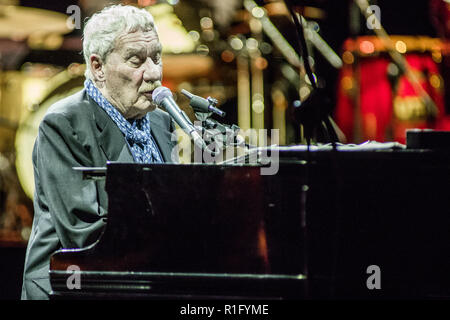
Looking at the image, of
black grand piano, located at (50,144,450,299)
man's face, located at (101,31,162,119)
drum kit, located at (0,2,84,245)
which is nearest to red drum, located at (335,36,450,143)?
drum kit, located at (0,2,84,245)

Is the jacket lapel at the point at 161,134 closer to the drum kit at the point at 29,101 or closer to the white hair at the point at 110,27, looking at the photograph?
the white hair at the point at 110,27

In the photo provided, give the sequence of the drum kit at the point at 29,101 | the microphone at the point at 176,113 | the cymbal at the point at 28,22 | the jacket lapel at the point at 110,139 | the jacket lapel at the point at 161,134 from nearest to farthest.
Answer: the microphone at the point at 176,113, the jacket lapel at the point at 110,139, the jacket lapel at the point at 161,134, the cymbal at the point at 28,22, the drum kit at the point at 29,101

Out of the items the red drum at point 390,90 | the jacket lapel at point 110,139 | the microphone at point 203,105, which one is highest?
the red drum at point 390,90

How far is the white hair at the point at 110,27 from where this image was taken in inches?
92.0

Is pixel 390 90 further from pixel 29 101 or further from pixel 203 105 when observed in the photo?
pixel 203 105

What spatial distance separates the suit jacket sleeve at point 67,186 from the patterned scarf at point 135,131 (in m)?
0.20

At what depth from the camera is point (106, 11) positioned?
2416 mm

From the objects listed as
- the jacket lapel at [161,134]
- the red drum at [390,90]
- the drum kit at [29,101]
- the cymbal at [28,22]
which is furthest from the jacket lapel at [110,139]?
the red drum at [390,90]

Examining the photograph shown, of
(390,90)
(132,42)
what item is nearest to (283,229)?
(132,42)

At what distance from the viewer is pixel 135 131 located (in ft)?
8.02

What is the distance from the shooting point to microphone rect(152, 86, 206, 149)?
202 centimetres

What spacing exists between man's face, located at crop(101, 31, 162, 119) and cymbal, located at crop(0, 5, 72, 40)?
15.1ft

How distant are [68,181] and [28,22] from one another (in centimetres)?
528
